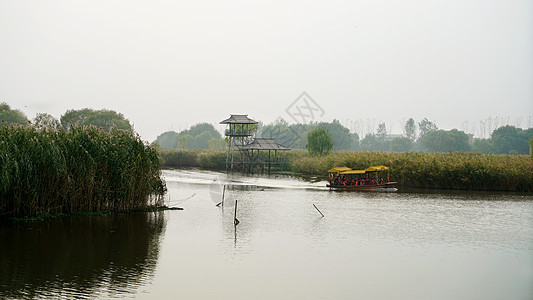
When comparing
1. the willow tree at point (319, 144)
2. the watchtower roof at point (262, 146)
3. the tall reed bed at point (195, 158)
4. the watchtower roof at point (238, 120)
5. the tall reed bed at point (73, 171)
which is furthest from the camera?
the tall reed bed at point (195, 158)

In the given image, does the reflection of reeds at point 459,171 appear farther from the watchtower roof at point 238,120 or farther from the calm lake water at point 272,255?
the watchtower roof at point 238,120

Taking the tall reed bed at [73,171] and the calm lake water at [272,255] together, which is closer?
the calm lake water at [272,255]

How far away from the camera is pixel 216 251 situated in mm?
12242

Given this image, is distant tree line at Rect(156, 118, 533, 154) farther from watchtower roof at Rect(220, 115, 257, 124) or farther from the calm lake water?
the calm lake water

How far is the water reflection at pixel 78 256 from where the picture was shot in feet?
28.9

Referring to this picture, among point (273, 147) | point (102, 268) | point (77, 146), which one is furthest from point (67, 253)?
point (273, 147)

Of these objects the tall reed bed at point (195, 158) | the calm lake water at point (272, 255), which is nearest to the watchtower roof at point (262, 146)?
the tall reed bed at point (195, 158)

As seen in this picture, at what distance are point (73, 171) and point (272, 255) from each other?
7.31 meters

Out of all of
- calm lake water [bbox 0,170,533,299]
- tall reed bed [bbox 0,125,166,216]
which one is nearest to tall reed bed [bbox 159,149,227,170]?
calm lake water [bbox 0,170,533,299]

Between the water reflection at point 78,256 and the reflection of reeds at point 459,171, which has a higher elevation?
the reflection of reeds at point 459,171

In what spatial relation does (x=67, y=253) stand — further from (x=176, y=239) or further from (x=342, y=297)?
(x=342, y=297)

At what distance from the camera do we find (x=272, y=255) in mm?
12000

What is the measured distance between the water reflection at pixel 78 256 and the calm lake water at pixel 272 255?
0.03 meters

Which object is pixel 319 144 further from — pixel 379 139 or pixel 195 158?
pixel 379 139
